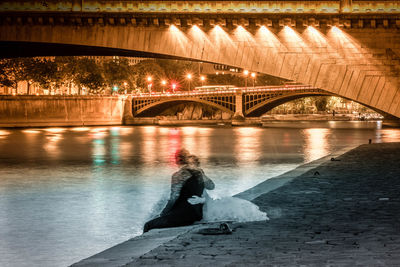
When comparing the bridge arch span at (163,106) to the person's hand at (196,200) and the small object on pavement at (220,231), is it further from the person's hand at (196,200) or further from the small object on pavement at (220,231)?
the small object on pavement at (220,231)

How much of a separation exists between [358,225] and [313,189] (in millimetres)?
5360

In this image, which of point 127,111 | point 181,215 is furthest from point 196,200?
point 127,111

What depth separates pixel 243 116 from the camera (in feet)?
322

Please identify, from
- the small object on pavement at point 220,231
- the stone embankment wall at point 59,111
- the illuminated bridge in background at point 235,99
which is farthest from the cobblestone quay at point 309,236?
the stone embankment wall at point 59,111

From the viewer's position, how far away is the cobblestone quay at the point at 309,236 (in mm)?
7332

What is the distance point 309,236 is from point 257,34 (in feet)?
107

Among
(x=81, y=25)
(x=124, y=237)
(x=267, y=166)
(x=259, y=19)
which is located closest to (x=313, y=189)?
(x=124, y=237)

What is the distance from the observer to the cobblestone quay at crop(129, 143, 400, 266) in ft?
24.1

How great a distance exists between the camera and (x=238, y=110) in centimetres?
9888

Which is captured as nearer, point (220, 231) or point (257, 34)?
point (220, 231)

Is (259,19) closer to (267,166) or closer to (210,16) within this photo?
(210,16)

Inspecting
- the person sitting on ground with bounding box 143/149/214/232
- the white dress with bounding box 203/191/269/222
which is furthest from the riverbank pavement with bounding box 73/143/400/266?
the person sitting on ground with bounding box 143/149/214/232

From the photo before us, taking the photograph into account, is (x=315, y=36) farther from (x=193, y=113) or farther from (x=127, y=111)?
(x=193, y=113)

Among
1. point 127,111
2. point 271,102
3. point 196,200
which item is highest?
point 271,102
